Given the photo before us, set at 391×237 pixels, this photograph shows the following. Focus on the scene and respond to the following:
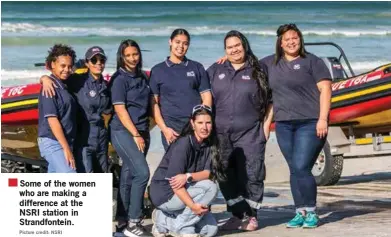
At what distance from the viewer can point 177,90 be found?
8703mm

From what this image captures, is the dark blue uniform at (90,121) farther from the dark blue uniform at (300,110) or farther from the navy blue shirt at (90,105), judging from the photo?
the dark blue uniform at (300,110)

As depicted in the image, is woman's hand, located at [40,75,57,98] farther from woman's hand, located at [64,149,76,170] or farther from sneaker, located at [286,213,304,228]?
sneaker, located at [286,213,304,228]

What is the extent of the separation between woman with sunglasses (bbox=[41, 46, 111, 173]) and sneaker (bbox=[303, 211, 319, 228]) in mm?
1575

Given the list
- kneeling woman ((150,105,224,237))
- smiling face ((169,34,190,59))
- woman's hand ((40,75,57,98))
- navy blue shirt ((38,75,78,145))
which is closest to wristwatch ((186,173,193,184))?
kneeling woman ((150,105,224,237))

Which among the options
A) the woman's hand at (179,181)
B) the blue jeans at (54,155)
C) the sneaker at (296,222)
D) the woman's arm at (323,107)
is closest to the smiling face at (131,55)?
the blue jeans at (54,155)

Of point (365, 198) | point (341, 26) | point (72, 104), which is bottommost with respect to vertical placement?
point (365, 198)

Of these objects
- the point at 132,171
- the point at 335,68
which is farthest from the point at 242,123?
the point at 335,68

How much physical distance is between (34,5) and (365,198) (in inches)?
1870

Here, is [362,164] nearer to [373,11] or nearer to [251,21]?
[251,21]

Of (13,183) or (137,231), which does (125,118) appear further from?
(13,183)

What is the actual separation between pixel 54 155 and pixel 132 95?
0.75m

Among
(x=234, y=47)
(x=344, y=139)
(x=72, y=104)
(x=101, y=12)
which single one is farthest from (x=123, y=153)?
(x=101, y=12)

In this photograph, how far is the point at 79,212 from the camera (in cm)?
736

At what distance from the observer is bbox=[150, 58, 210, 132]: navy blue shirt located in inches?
343
